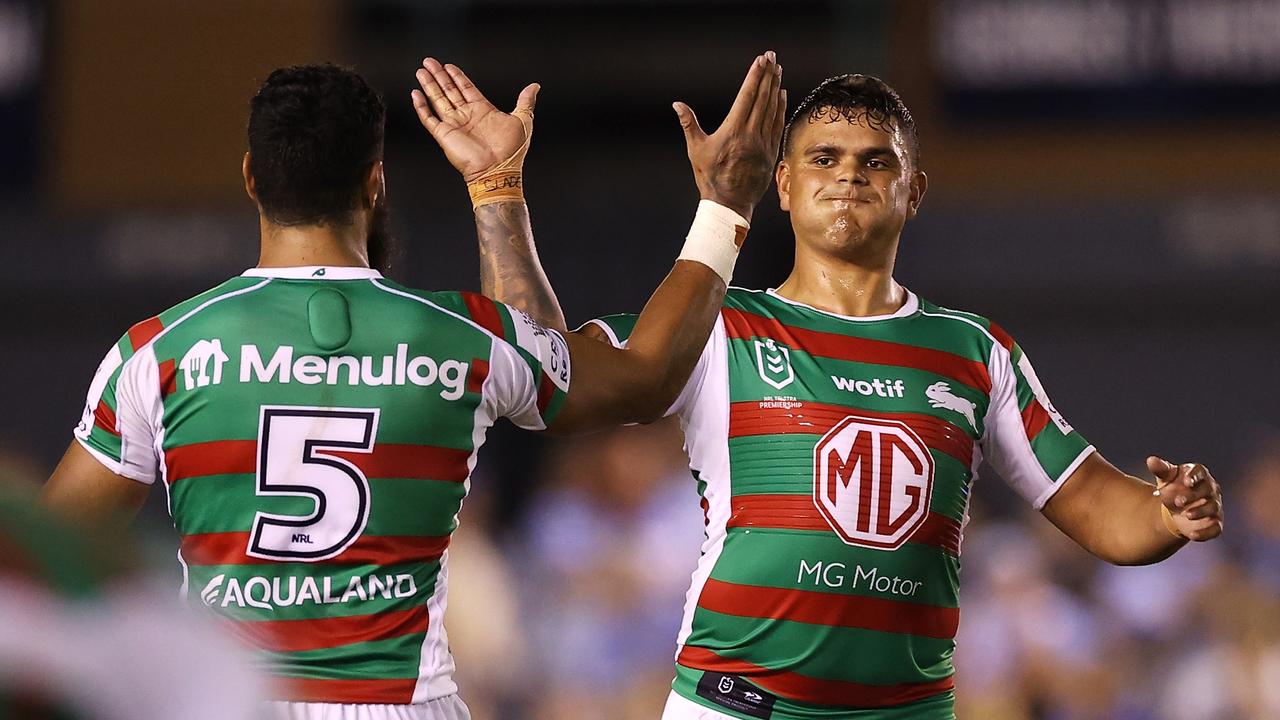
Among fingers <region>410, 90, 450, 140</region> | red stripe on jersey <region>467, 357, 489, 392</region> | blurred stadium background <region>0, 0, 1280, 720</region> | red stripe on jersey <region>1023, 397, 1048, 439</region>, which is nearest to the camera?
red stripe on jersey <region>467, 357, 489, 392</region>

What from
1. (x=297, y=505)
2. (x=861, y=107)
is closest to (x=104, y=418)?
(x=297, y=505)

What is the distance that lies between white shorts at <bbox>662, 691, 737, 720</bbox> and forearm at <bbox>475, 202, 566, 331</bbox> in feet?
3.46

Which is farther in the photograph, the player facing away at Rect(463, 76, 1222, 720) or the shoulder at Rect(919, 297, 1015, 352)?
the shoulder at Rect(919, 297, 1015, 352)

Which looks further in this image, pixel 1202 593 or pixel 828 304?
pixel 1202 593

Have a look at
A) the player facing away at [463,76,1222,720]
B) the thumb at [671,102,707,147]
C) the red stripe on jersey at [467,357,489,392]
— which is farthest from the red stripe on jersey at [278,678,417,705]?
the thumb at [671,102,707,147]

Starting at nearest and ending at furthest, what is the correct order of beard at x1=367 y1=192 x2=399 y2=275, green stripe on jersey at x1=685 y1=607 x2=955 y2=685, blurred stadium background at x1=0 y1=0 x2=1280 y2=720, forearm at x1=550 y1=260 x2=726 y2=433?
forearm at x1=550 y1=260 x2=726 y2=433 < beard at x1=367 y1=192 x2=399 y2=275 < green stripe on jersey at x1=685 y1=607 x2=955 y2=685 < blurred stadium background at x1=0 y1=0 x2=1280 y2=720

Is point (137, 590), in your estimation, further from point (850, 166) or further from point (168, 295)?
point (168, 295)

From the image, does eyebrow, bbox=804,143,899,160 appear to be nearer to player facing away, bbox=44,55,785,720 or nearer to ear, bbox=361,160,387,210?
player facing away, bbox=44,55,785,720

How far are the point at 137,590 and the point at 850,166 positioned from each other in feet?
11.3

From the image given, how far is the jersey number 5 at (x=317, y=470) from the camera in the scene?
303 cm

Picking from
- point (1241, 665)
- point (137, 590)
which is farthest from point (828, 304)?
point (1241, 665)

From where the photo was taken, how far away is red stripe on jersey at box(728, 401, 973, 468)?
4082 millimetres

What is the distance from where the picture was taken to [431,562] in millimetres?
3154

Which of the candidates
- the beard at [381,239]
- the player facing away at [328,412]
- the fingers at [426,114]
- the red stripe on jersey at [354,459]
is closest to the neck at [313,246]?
the player facing away at [328,412]
